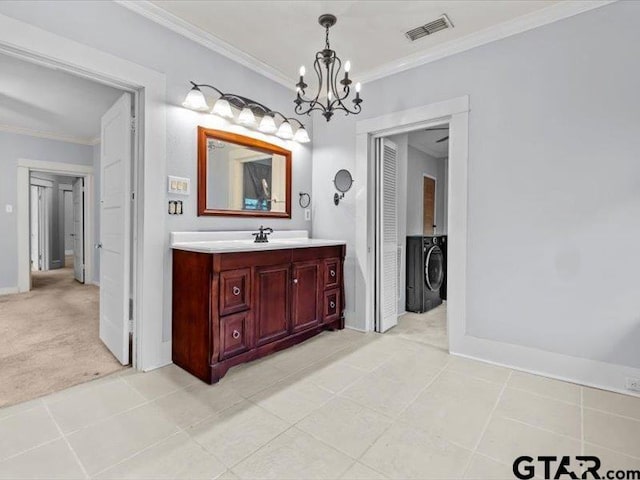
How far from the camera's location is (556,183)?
2.32 metres

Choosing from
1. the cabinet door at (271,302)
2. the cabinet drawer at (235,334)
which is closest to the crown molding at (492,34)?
the cabinet door at (271,302)

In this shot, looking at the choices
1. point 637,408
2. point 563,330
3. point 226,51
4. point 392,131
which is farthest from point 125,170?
point 637,408

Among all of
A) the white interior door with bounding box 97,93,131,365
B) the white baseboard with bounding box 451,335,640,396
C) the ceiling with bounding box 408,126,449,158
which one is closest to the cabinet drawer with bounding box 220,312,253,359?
the white interior door with bounding box 97,93,131,365

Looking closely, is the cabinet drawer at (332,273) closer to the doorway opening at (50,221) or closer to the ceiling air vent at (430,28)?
Answer: the ceiling air vent at (430,28)

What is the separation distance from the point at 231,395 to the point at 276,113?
262 cm

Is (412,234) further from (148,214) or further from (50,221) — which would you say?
(50,221)

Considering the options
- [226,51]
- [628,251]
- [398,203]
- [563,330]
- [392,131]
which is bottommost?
[563,330]

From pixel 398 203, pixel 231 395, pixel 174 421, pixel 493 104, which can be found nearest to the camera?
pixel 174 421

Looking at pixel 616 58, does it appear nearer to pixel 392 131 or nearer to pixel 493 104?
pixel 493 104

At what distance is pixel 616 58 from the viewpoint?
2.12 metres

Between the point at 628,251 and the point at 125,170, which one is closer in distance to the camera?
the point at 628,251

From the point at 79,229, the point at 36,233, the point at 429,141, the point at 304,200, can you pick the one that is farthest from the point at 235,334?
the point at 36,233

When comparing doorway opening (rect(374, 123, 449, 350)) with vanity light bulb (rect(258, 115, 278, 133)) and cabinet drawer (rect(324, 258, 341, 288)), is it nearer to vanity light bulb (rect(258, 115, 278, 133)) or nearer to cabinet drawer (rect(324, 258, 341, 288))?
cabinet drawer (rect(324, 258, 341, 288))

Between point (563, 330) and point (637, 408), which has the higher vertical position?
point (563, 330)
